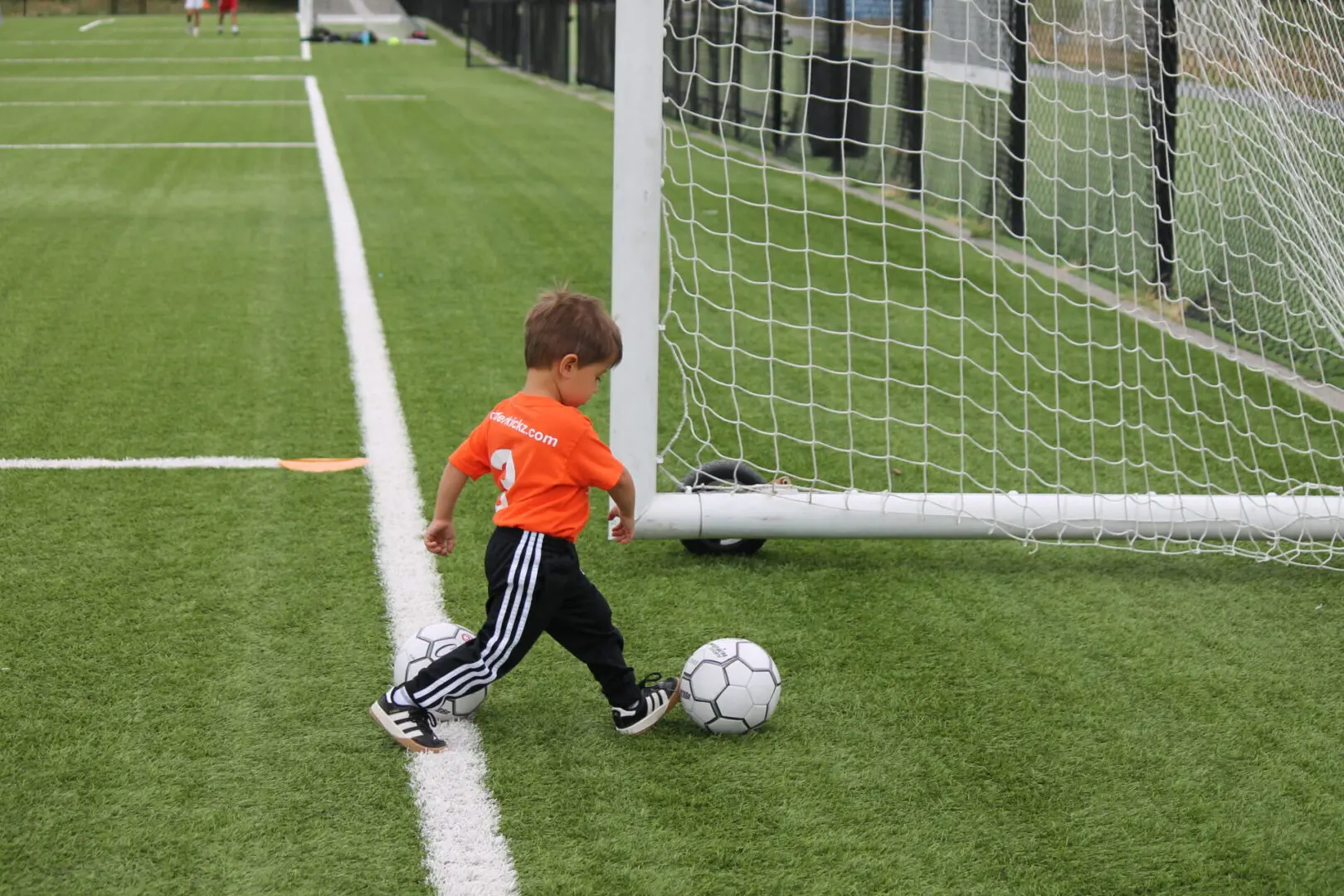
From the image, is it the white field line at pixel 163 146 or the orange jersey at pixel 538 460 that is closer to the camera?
the orange jersey at pixel 538 460

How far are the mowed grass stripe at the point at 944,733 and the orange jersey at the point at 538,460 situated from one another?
1.83 ft

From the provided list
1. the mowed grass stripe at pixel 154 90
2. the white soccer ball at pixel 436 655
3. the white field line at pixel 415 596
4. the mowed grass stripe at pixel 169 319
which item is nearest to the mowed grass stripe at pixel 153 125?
the mowed grass stripe at pixel 154 90

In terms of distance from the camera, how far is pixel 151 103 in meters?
19.5

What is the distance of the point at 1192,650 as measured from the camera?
4133 millimetres

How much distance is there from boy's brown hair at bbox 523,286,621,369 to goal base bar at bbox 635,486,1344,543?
52.3 inches

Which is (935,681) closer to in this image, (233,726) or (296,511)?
(233,726)

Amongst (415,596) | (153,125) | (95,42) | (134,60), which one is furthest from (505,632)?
(95,42)

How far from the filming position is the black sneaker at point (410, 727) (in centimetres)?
342

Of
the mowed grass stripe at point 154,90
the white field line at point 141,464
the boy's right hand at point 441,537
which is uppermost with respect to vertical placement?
the boy's right hand at point 441,537

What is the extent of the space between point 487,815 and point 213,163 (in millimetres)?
11939

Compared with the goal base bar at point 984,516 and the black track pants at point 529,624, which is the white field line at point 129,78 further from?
the black track pants at point 529,624

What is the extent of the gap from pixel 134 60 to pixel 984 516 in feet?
86.8

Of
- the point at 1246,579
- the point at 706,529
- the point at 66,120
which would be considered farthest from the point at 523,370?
the point at 66,120

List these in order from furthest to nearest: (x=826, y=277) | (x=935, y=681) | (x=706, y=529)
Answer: (x=826, y=277), (x=706, y=529), (x=935, y=681)
